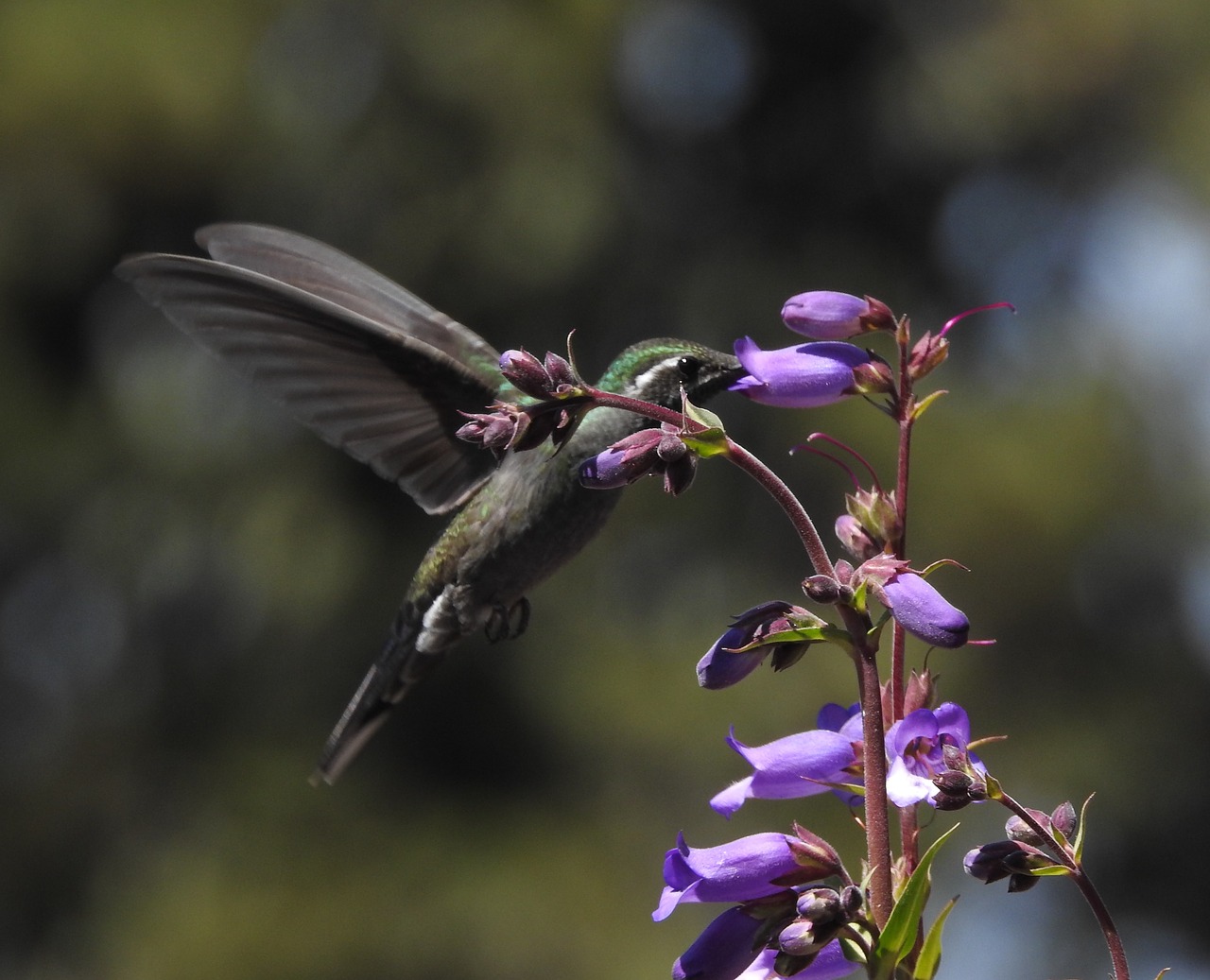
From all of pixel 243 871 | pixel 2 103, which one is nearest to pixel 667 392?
pixel 243 871

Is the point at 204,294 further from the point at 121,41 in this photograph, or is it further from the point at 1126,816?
the point at 1126,816

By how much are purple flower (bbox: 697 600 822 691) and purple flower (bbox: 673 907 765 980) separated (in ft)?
1.06

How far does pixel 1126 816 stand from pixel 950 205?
6918 mm

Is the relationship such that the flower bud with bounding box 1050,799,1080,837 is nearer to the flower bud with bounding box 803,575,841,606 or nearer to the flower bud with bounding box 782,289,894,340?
the flower bud with bounding box 803,575,841,606

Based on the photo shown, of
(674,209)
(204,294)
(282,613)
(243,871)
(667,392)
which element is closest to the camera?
(204,294)

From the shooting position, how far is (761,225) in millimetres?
14688

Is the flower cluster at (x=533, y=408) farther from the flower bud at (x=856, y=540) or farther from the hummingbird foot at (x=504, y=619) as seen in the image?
the hummingbird foot at (x=504, y=619)

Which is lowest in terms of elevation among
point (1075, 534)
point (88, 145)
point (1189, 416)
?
point (1075, 534)

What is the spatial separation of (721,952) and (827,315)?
98cm

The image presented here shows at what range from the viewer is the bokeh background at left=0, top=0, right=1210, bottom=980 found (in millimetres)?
11453

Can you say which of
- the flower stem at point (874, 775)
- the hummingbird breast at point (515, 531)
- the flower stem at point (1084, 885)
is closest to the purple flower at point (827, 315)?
the flower stem at point (874, 775)

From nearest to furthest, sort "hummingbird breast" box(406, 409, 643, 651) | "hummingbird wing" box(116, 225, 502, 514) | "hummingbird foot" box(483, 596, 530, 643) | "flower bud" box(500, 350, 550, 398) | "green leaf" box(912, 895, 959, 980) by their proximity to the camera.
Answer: "green leaf" box(912, 895, 959, 980) < "flower bud" box(500, 350, 550, 398) < "hummingbird wing" box(116, 225, 502, 514) < "hummingbird breast" box(406, 409, 643, 651) < "hummingbird foot" box(483, 596, 530, 643)

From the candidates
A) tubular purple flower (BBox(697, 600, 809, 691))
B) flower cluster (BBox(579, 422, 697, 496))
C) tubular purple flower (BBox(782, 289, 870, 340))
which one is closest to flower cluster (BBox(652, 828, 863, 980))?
tubular purple flower (BBox(697, 600, 809, 691))

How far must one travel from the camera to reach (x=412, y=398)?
11.5ft
